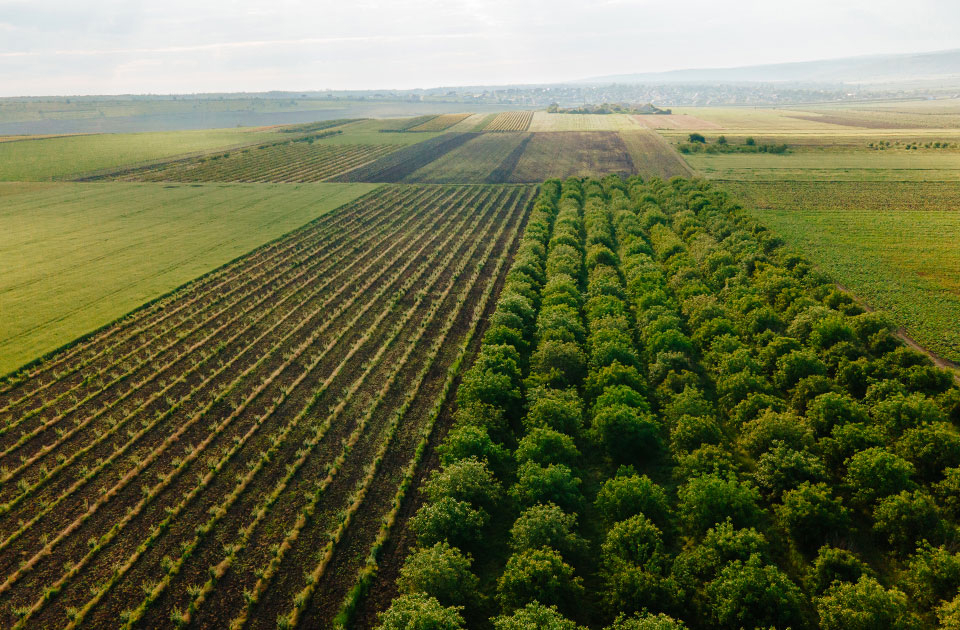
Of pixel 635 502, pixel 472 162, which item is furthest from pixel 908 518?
pixel 472 162

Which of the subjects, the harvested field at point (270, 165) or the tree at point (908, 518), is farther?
the harvested field at point (270, 165)

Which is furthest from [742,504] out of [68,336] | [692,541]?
[68,336]

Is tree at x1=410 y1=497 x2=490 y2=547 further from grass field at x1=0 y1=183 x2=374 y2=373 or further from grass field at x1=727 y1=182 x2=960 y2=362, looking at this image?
grass field at x1=727 y1=182 x2=960 y2=362

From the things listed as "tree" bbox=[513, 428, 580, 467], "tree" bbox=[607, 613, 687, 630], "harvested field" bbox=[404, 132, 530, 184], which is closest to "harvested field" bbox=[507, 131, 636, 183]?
"harvested field" bbox=[404, 132, 530, 184]

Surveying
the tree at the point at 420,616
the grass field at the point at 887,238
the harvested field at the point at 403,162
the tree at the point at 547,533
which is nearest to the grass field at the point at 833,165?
the grass field at the point at 887,238

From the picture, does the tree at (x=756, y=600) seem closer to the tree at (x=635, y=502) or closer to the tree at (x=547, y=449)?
the tree at (x=635, y=502)

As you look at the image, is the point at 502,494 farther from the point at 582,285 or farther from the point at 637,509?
the point at 582,285
